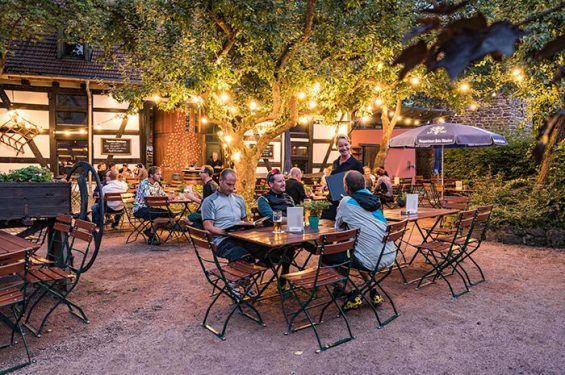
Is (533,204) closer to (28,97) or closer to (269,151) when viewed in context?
(269,151)

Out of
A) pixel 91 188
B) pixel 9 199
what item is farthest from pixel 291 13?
pixel 91 188

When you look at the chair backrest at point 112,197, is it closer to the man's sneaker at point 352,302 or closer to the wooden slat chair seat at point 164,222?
the wooden slat chair seat at point 164,222

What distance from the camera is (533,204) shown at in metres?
8.49

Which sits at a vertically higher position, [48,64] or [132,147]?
[48,64]

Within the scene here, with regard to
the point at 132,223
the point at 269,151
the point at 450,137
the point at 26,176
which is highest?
the point at 450,137

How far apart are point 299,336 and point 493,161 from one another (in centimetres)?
1344

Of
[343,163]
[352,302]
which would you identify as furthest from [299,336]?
[343,163]

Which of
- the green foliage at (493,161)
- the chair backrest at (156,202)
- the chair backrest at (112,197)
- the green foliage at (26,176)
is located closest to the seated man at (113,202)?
the chair backrest at (112,197)

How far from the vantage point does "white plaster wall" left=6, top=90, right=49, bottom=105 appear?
1241 centimetres

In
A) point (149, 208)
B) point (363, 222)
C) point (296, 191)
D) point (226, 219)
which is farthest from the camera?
point (149, 208)

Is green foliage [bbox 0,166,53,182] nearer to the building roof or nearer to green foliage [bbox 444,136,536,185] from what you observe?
the building roof

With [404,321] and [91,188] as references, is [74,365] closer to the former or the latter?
[404,321]

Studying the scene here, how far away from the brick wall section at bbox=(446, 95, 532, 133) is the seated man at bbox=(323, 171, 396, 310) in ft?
49.6

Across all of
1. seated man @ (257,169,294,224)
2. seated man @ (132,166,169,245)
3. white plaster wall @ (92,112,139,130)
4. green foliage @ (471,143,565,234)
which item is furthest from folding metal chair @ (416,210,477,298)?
white plaster wall @ (92,112,139,130)
